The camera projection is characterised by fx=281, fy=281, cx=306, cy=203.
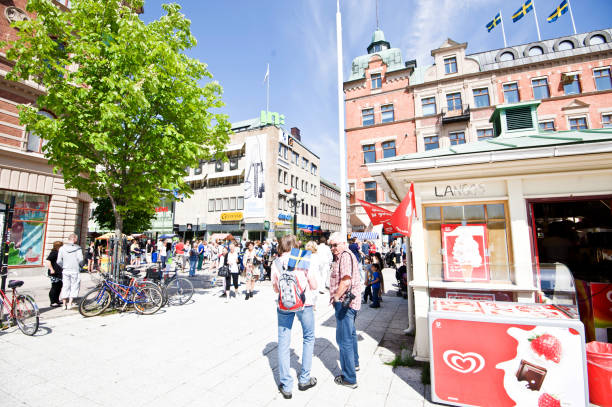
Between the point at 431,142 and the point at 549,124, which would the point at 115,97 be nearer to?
the point at 431,142

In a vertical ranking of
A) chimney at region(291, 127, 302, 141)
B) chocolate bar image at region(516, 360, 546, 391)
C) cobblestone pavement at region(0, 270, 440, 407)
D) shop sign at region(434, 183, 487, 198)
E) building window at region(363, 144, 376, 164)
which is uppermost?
chimney at region(291, 127, 302, 141)

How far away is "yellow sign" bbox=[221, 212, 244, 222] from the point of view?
37.4m

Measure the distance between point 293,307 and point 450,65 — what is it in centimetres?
2664

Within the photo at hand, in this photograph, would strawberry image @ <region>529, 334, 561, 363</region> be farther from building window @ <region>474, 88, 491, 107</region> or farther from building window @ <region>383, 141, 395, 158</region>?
building window @ <region>474, 88, 491, 107</region>

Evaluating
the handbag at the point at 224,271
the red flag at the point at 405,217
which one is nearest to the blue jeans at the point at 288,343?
the red flag at the point at 405,217

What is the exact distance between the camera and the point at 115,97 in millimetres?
7543

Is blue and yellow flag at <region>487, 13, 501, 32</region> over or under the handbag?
over

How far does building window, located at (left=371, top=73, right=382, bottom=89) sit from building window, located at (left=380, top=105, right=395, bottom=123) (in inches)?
86.9

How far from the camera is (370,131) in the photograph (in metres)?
25.2

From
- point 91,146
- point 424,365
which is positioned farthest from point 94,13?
point 424,365

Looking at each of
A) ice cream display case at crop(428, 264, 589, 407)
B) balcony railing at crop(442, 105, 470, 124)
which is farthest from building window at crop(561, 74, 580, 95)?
ice cream display case at crop(428, 264, 589, 407)

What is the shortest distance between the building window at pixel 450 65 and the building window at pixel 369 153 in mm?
8538

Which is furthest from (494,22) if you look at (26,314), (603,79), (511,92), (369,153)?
(26,314)

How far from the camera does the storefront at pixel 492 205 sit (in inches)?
160
